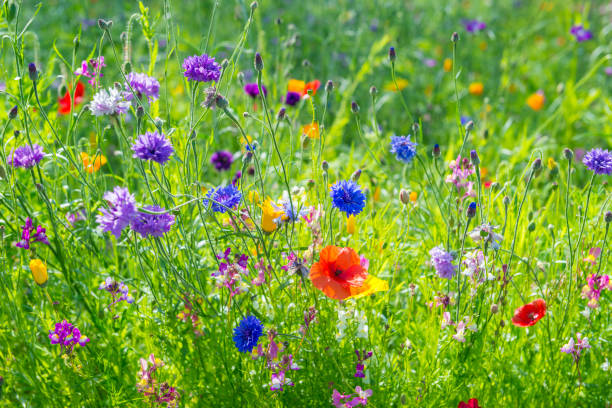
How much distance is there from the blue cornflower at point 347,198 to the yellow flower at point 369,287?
0.53ft

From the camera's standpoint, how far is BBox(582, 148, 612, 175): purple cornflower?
145 cm

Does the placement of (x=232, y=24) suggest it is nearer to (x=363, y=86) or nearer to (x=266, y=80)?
(x=363, y=86)

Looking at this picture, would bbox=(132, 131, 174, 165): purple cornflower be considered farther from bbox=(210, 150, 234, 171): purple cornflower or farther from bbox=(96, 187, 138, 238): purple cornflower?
bbox=(210, 150, 234, 171): purple cornflower

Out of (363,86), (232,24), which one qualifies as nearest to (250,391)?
(363,86)

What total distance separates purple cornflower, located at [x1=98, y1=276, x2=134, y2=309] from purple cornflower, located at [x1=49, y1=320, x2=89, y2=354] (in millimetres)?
120

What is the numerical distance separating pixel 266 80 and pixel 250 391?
1.67m

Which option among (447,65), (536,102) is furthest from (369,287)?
(447,65)

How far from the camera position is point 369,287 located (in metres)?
1.37

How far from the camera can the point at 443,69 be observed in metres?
4.07

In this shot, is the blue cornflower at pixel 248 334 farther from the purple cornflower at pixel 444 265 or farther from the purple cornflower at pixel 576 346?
the purple cornflower at pixel 576 346

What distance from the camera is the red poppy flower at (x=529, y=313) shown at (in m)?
1.43

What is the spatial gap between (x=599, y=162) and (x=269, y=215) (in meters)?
0.80

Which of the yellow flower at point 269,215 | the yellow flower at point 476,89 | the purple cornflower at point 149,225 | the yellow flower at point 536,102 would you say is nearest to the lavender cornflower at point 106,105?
the purple cornflower at point 149,225

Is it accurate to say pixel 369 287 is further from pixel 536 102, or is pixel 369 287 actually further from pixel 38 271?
pixel 536 102
